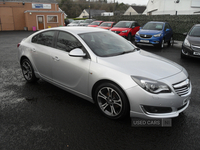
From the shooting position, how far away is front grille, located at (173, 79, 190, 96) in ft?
10.0

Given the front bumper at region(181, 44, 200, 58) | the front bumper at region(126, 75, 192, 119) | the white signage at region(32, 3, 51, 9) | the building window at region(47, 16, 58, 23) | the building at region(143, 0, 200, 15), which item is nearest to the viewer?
the front bumper at region(126, 75, 192, 119)

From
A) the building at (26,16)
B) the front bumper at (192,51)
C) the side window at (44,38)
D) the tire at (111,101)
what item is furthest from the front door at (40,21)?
the tire at (111,101)

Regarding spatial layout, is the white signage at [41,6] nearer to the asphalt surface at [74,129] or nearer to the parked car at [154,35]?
the parked car at [154,35]

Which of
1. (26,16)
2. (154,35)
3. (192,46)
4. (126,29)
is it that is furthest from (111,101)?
(26,16)

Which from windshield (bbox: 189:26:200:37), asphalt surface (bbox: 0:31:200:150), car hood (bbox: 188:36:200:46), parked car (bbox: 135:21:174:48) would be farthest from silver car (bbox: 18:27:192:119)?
parked car (bbox: 135:21:174:48)

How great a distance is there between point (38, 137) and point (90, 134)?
82 centimetres

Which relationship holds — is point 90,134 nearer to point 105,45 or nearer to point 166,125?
point 166,125

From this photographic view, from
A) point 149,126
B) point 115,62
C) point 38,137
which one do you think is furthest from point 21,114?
point 149,126

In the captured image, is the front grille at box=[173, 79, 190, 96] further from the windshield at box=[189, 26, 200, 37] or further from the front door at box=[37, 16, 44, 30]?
the front door at box=[37, 16, 44, 30]

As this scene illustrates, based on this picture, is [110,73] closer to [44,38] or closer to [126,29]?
[44,38]

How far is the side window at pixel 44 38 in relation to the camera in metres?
4.48

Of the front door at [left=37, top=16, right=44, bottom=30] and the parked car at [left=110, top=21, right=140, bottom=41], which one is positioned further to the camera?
the front door at [left=37, top=16, right=44, bottom=30]

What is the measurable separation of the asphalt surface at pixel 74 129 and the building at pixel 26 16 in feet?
100

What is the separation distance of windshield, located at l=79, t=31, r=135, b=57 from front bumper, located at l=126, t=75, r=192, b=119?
1.14m
